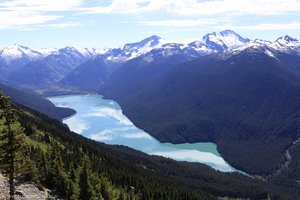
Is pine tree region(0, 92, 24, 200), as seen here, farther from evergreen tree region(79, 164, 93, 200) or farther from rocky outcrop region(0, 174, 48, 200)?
evergreen tree region(79, 164, 93, 200)

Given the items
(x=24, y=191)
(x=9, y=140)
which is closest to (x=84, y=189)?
(x=24, y=191)

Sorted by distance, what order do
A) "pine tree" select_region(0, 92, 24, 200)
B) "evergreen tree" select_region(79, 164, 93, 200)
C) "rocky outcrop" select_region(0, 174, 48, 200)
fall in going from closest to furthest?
"pine tree" select_region(0, 92, 24, 200) < "rocky outcrop" select_region(0, 174, 48, 200) < "evergreen tree" select_region(79, 164, 93, 200)

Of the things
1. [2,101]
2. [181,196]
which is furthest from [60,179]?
[181,196]

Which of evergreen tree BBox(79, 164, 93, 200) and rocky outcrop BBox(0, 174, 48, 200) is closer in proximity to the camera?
rocky outcrop BBox(0, 174, 48, 200)

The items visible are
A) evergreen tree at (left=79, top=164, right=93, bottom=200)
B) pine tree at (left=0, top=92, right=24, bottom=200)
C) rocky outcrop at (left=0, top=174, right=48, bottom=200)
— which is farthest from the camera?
evergreen tree at (left=79, top=164, right=93, bottom=200)

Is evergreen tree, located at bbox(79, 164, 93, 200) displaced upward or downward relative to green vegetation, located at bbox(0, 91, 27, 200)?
downward

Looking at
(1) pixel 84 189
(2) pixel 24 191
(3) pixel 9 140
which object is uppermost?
(3) pixel 9 140

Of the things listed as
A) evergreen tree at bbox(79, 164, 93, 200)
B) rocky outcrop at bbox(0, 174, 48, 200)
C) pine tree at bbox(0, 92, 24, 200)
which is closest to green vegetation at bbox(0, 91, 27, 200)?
pine tree at bbox(0, 92, 24, 200)

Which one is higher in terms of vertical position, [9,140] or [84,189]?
[9,140]

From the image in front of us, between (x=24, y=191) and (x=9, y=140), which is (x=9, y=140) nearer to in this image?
(x=9, y=140)

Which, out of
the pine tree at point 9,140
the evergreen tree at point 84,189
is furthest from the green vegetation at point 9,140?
the evergreen tree at point 84,189

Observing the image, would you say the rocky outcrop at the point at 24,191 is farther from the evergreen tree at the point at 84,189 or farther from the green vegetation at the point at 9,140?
the evergreen tree at the point at 84,189
